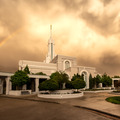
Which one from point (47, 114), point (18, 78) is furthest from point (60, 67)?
point (47, 114)

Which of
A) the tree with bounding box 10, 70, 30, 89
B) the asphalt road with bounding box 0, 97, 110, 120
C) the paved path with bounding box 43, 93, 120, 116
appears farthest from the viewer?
the tree with bounding box 10, 70, 30, 89

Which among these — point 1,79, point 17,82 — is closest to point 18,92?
point 17,82

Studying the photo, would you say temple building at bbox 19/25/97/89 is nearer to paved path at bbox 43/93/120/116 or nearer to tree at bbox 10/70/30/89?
tree at bbox 10/70/30/89

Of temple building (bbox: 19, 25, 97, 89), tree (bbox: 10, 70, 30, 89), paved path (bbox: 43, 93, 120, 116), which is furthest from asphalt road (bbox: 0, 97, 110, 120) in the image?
temple building (bbox: 19, 25, 97, 89)

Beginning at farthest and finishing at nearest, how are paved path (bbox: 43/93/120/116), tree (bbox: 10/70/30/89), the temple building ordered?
1. the temple building
2. tree (bbox: 10/70/30/89)
3. paved path (bbox: 43/93/120/116)

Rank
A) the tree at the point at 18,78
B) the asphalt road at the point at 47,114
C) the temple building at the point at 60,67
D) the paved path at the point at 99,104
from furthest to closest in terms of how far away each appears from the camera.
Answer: the temple building at the point at 60,67, the tree at the point at 18,78, the paved path at the point at 99,104, the asphalt road at the point at 47,114

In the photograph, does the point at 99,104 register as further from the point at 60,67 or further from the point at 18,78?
the point at 60,67

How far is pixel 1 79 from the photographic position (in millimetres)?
37188

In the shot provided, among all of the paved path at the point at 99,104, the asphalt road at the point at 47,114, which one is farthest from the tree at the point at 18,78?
the asphalt road at the point at 47,114

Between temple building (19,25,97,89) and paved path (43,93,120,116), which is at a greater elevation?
temple building (19,25,97,89)

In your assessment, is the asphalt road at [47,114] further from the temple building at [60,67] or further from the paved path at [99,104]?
the temple building at [60,67]

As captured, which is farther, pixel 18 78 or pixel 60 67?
pixel 60 67

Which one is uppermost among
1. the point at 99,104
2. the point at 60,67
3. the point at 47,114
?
the point at 60,67

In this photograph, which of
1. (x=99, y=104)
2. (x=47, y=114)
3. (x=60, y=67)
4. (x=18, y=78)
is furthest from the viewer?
(x=60, y=67)
